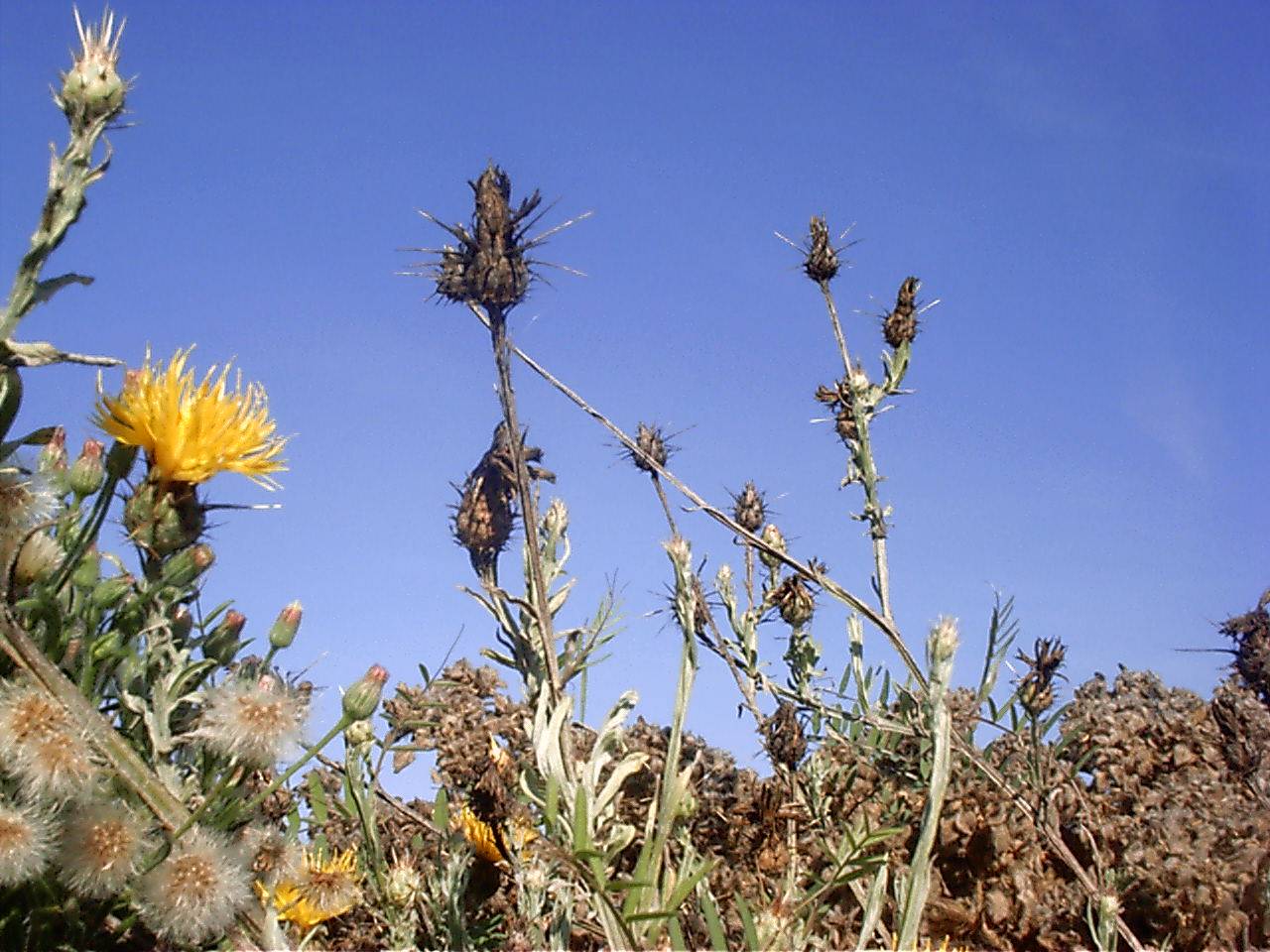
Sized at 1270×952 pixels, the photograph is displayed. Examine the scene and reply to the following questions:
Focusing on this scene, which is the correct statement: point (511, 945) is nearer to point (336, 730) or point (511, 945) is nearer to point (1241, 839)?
point (336, 730)

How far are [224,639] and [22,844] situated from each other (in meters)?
0.60

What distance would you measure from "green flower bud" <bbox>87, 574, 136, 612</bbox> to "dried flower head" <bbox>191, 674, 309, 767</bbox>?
27 cm

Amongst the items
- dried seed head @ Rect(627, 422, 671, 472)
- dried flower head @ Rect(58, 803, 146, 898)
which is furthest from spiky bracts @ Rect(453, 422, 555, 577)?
dried flower head @ Rect(58, 803, 146, 898)

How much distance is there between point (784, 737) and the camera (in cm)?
220

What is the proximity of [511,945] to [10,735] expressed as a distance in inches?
36.9

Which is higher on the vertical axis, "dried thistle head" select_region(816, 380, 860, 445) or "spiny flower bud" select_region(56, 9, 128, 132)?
"dried thistle head" select_region(816, 380, 860, 445)

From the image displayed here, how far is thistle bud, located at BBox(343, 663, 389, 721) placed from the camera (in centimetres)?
198

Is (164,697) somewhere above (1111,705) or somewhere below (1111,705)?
below

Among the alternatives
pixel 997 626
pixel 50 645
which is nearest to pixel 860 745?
pixel 997 626

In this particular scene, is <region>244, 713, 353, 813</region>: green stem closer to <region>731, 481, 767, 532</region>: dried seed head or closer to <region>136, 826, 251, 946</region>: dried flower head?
<region>136, 826, 251, 946</region>: dried flower head

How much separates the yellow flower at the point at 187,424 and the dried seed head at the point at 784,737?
1.06m

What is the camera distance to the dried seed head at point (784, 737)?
86.4 inches

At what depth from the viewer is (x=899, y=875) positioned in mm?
2141

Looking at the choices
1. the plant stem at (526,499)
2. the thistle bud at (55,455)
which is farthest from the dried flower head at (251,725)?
the thistle bud at (55,455)
